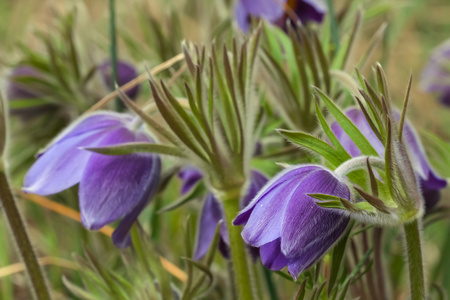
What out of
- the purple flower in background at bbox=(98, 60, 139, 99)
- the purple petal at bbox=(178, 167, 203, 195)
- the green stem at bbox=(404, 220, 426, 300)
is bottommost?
the green stem at bbox=(404, 220, 426, 300)

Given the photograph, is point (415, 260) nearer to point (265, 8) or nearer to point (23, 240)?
point (23, 240)

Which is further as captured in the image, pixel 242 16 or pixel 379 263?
pixel 242 16

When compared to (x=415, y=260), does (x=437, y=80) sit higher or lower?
lower

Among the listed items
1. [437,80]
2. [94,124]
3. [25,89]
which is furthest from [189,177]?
[437,80]

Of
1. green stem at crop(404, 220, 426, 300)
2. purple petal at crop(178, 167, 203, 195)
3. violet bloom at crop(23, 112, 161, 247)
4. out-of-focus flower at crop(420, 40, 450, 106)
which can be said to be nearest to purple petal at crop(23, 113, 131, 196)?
violet bloom at crop(23, 112, 161, 247)

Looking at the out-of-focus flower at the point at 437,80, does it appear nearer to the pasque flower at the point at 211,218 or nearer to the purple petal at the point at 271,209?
the pasque flower at the point at 211,218

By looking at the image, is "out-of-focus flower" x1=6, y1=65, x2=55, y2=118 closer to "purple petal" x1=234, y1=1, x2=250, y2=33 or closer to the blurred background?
the blurred background
